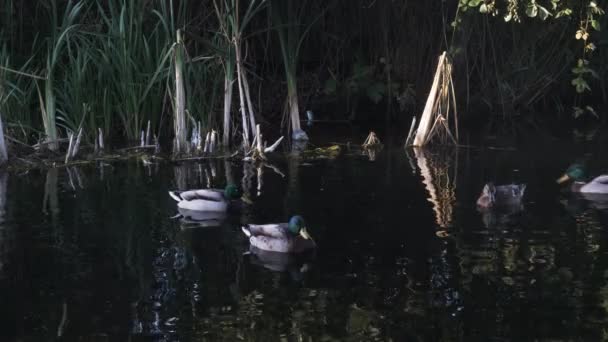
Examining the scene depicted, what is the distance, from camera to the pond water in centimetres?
675

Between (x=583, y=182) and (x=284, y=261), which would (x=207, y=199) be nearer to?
(x=284, y=261)

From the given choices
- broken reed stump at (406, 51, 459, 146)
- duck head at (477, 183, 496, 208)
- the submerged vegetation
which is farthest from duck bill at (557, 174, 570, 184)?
broken reed stump at (406, 51, 459, 146)

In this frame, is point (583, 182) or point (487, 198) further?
point (583, 182)

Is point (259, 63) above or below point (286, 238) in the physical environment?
above

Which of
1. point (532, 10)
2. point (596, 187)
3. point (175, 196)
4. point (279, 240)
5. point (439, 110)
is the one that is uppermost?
point (532, 10)

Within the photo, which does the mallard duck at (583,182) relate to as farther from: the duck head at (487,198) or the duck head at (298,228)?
the duck head at (298,228)

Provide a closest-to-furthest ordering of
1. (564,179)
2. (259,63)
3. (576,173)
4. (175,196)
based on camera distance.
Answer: (175,196), (576,173), (564,179), (259,63)

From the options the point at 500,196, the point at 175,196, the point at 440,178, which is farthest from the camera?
the point at 440,178

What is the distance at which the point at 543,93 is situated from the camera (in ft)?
59.4

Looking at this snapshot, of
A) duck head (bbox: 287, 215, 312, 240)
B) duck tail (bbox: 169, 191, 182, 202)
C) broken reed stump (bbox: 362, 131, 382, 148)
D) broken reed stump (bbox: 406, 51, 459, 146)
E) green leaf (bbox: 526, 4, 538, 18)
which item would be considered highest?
green leaf (bbox: 526, 4, 538, 18)

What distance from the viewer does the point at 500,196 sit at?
10188 mm

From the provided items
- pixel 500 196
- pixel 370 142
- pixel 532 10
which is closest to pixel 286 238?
pixel 500 196

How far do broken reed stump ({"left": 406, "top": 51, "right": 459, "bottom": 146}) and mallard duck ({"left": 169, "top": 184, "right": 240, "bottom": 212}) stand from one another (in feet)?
13.9

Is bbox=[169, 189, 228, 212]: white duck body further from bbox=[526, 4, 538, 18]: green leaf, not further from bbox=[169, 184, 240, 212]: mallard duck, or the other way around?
bbox=[526, 4, 538, 18]: green leaf
